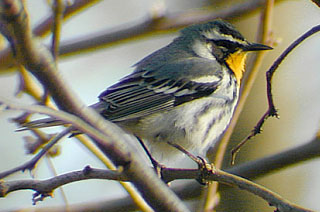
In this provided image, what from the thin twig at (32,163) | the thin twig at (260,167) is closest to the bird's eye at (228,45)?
the thin twig at (260,167)

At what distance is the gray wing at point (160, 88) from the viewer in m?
3.93

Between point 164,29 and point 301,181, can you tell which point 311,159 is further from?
point 301,181

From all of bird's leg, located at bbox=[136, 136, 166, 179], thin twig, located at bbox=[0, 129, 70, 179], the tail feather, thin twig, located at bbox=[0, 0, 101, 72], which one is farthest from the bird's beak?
thin twig, located at bbox=[0, 129, 70, 179]

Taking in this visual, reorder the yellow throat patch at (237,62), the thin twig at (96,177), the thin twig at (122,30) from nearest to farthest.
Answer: the thin twig at (96,177), the thin twig at (122,30), the yellow throat patch at (237,62)

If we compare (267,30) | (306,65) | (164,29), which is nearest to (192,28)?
(164,29)

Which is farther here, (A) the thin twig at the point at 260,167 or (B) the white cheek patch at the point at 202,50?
(B) the white cheek patch at the point at 202,50

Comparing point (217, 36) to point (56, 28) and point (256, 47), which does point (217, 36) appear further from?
point (56, 28)

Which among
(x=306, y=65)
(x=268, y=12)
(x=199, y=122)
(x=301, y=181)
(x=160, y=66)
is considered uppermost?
(x=268, y=12)

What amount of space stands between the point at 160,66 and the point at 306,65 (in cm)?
270

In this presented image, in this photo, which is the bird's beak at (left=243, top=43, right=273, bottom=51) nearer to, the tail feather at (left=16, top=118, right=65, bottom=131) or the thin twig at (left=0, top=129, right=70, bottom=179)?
the tail feather at (left=16, top=118, right=65, bottom=131)

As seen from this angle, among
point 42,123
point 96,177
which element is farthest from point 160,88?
point 96,177

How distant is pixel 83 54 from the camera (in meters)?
4.47

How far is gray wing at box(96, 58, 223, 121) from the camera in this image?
393 centimetres

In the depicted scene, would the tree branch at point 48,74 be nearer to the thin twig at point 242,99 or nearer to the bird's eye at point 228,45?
the thin twig at point 242,99
